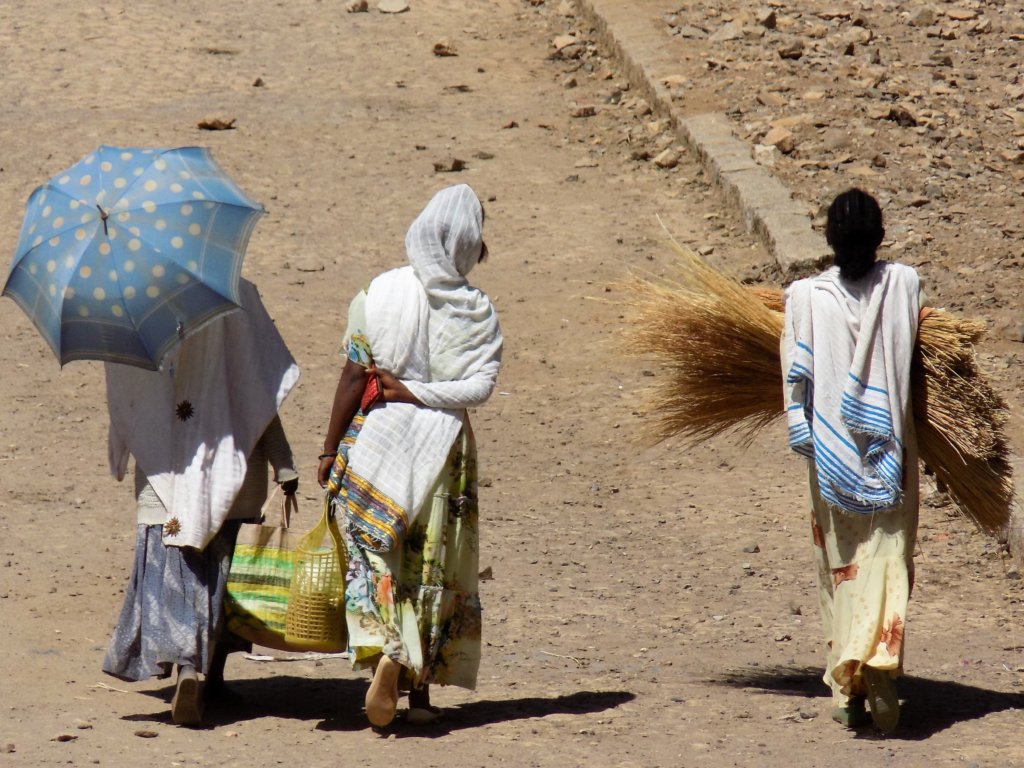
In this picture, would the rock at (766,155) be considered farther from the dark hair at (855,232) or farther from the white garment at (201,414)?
the white garment at (201,414)

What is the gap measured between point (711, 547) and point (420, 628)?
2.39m

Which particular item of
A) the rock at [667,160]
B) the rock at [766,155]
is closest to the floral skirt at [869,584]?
the rock at [766,155]

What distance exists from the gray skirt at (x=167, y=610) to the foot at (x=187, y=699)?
0.10 feet

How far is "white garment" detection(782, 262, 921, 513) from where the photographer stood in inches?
171

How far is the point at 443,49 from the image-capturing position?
13078 mm

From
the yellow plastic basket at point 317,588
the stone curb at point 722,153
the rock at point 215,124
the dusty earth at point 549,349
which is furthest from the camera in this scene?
the rock at point 215,124

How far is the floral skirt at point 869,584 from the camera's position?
441 cm

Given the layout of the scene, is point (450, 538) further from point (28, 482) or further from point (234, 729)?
point (28, 482)

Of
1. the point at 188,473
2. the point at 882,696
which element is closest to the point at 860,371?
the point at 882,696

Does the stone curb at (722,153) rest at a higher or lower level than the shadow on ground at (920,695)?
higher

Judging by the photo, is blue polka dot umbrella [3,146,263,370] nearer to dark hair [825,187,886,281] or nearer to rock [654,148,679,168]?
dark hair [825,187,886,281]

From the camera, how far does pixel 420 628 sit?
178 inches

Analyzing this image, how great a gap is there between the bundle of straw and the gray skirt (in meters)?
1.56

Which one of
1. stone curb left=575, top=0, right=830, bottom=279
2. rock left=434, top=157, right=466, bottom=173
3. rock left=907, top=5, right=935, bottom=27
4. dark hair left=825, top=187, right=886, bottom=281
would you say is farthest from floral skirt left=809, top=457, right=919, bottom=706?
rock left=907, top=5, right=935, bottom=27
